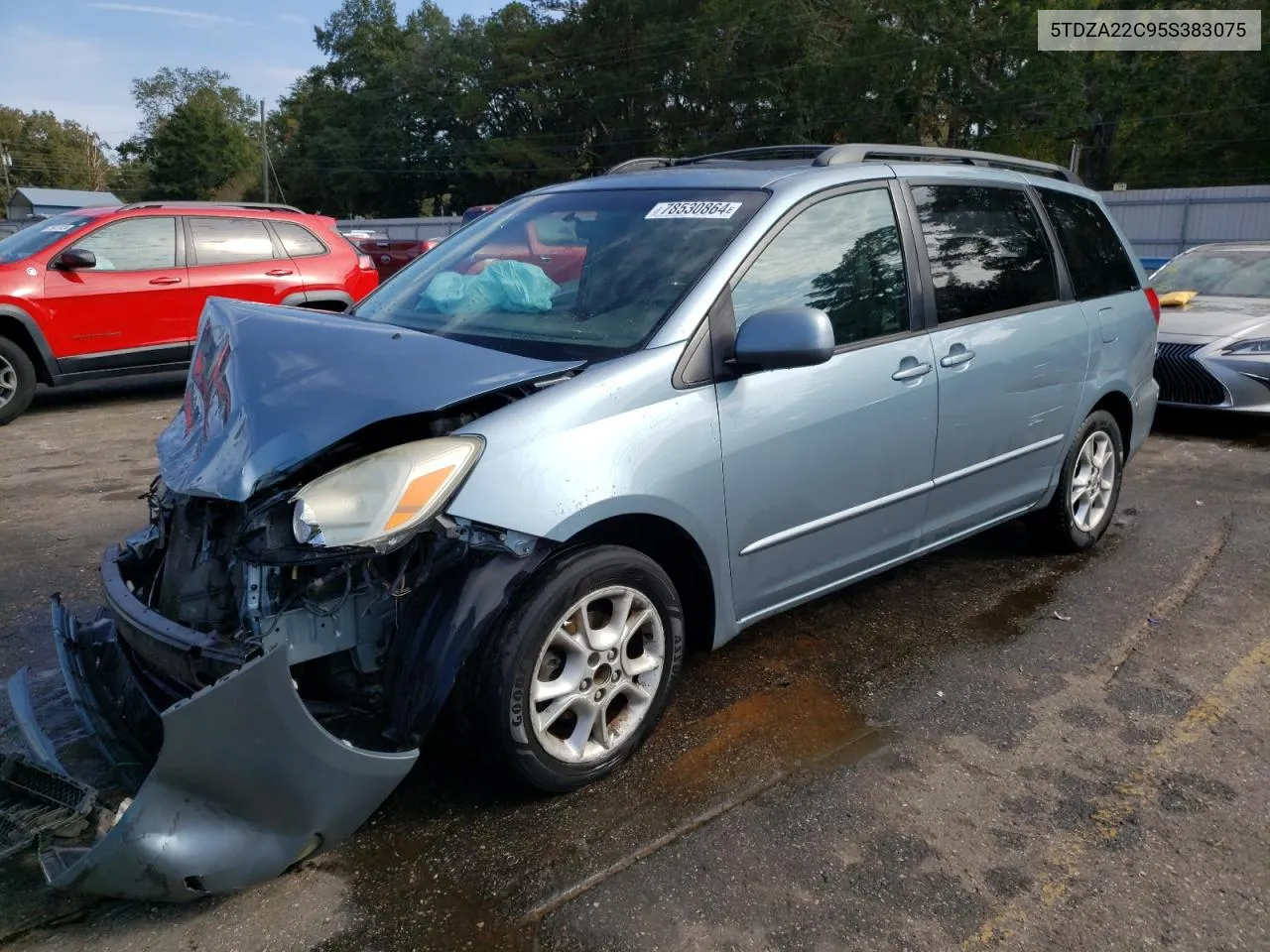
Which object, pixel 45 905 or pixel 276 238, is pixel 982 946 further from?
pixel 276 238

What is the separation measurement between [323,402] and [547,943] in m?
1.43

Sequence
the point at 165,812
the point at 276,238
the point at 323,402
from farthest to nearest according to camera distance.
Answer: the point at 276,238, the point at 323,402, the point at 165,812

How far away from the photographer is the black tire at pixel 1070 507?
477cm

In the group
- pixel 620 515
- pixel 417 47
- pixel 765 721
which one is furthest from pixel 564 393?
pixel 417 47

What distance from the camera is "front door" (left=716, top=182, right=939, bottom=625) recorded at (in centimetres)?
322

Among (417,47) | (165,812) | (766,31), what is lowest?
(165,812)

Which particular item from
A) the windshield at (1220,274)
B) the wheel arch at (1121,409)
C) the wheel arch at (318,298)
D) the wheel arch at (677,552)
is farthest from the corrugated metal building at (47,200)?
the wheel arch at (677,552)

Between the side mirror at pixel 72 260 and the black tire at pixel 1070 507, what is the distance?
786 centimetres

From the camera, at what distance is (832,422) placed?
11.2 feet

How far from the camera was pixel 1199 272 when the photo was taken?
9.29 meters

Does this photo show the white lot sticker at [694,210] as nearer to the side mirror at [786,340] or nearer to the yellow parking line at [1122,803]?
the side mirror at [786,340]

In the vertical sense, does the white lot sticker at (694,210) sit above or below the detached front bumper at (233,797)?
above

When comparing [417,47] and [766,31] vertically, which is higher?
[417,47]

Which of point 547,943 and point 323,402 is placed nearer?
point 547,943
